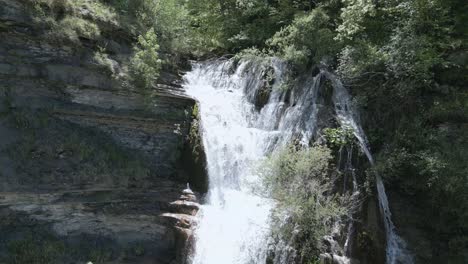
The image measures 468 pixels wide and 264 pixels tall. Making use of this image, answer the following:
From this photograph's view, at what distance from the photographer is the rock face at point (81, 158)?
7.94 meters

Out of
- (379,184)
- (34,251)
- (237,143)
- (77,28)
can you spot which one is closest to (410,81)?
(379,184)

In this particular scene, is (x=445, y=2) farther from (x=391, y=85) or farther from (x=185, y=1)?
(x=185, y=1)

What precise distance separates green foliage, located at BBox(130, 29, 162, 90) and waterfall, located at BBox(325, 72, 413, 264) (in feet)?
15.9

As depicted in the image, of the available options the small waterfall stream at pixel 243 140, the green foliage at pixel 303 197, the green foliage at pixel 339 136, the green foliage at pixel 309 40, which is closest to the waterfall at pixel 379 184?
the small waterfall stream at pixel 243 140

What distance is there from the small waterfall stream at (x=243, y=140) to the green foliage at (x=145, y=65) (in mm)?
1474

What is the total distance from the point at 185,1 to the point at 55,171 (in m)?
10.3

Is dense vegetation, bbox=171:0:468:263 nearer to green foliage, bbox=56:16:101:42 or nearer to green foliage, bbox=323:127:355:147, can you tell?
green foliage, bbox=323:127:355:147

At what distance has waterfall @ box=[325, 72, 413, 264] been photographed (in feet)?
28.0

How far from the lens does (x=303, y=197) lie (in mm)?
8000

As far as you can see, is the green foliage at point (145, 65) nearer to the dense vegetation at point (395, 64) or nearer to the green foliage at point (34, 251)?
the dense vegetation at point (395, 64)

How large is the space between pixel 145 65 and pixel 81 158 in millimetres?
2761

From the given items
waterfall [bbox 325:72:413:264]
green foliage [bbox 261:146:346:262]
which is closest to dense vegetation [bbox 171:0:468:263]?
waterfall [bbox 325:72:413:264]

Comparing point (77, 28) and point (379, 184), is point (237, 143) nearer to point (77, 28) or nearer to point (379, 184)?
point (379, 184)

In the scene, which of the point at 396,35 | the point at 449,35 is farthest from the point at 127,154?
the point at 449,35
